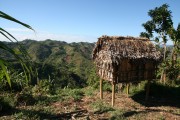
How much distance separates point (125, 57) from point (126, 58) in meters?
0.11

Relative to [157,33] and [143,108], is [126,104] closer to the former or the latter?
[143,108]

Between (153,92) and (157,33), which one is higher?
(157,33)

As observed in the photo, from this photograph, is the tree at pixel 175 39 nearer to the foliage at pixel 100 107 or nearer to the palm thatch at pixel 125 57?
the palm thatch at pixel 125 57

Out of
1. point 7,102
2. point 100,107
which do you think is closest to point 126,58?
point 100,107

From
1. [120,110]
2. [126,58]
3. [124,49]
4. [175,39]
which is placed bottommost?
[120,110]

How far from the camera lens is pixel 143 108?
11766mm

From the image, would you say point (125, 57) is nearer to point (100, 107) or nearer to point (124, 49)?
point (124, 49)

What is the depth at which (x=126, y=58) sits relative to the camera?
1138 centimetres

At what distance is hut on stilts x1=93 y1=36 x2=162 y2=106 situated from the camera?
11.4 meters

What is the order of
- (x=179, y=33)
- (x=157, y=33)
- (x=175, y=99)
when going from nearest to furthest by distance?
(x=175, y=99) → (x=179, y=33) → (x=157, y=33)

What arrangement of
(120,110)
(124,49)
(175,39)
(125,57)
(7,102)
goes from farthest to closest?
(175,39), (124,49), (125,57), (7,102), (120,110)

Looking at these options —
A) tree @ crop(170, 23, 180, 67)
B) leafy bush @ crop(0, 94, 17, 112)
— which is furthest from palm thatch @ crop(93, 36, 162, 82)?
tree @ crop(170, 23, 180, 67)

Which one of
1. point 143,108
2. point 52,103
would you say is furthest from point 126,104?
point 52,103

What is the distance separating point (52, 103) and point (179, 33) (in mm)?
10968
